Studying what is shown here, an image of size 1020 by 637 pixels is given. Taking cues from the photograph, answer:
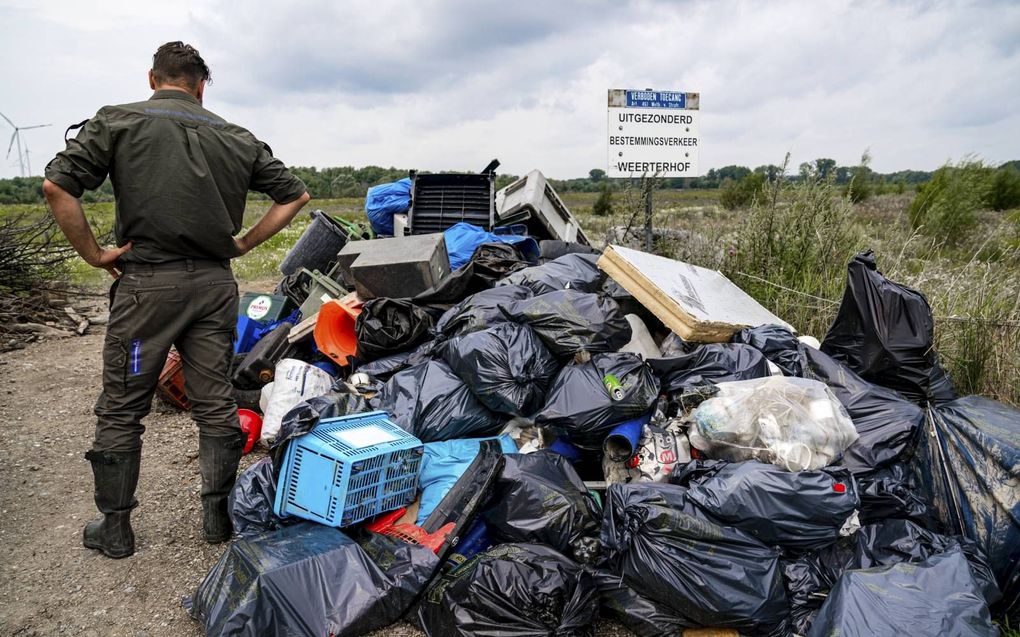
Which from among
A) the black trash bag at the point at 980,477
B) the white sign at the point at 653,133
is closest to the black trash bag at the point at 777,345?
the black trash bag at the point at 980,477

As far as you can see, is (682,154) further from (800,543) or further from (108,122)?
(108,122)

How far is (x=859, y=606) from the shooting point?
1.85 metres

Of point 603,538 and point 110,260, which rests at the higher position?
point 110,260

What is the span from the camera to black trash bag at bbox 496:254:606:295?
3744 mm

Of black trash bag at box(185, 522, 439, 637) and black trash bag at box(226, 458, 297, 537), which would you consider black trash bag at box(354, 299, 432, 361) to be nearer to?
black trash bag at box(226, 458, 297, 537)

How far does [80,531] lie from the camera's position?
2.67m

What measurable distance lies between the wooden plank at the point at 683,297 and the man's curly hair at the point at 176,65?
2.23 meters

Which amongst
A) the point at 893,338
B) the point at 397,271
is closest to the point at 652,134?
the point at 397,271

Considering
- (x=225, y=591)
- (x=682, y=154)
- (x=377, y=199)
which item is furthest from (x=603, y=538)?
(x=377, y=199)

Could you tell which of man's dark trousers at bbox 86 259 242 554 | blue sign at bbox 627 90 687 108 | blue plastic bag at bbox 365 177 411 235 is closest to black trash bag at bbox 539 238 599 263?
blue sign at bbox 627 90 687 108

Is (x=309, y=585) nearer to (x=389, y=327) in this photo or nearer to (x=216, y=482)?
(x=216, y=482)

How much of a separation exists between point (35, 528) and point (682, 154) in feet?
14.6

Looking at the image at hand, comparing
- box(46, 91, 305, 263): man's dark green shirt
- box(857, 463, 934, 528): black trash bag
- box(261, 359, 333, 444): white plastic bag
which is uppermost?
box(46, 91, 305, 263): man's dark green shirt

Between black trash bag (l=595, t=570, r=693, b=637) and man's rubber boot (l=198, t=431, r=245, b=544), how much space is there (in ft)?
5.09
